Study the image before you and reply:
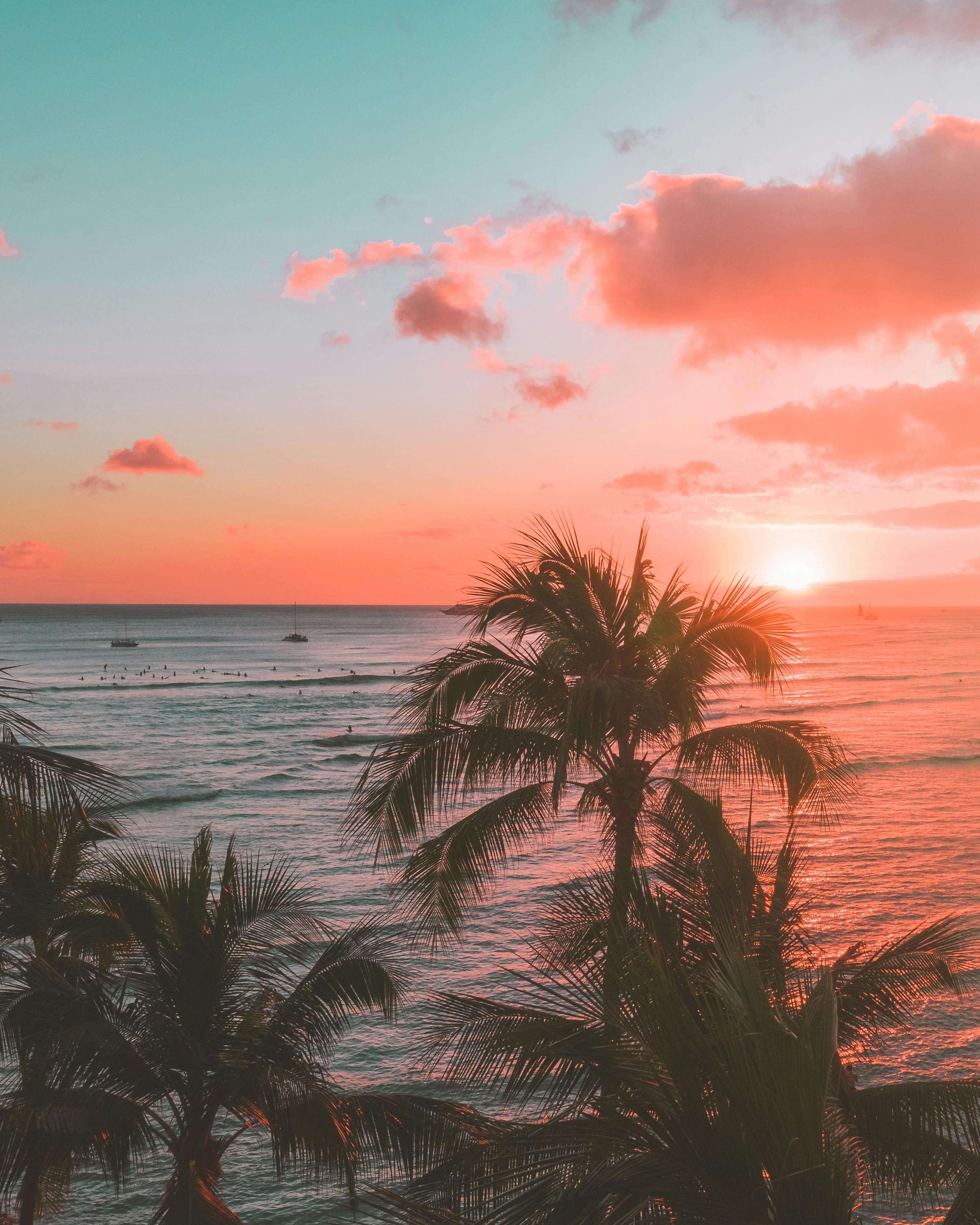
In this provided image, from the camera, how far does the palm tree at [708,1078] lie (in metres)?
3.71

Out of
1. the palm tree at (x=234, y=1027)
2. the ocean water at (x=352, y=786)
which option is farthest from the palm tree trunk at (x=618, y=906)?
the ocean water at (x=352, y=786)

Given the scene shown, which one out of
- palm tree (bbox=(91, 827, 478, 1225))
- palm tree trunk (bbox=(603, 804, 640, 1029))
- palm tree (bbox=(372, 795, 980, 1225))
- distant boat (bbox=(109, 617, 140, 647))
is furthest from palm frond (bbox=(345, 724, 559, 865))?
distant boat (bbox=(109, 617, 140, 647))

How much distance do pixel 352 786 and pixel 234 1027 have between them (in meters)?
36.1

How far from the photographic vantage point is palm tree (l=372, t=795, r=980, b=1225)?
371 centimetres

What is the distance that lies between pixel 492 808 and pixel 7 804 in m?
4.24

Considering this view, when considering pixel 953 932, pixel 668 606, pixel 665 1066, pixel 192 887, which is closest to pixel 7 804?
pixel 192 887

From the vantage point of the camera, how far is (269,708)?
70.8 m

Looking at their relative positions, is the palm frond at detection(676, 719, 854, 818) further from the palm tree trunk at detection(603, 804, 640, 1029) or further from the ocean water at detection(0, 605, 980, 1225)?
the ocean water at detection(0, 605, 980, 1225)

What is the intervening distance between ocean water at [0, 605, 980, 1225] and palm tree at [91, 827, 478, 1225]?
3779 millimetres

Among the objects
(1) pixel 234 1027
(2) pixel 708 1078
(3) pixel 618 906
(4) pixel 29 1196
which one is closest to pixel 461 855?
(3) pixel 618 906

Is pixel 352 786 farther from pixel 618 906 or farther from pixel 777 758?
pixel 618 906

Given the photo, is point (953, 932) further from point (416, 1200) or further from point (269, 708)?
point (269, 708)

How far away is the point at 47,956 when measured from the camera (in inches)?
323

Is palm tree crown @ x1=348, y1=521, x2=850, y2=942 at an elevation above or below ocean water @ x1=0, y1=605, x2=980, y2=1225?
above
